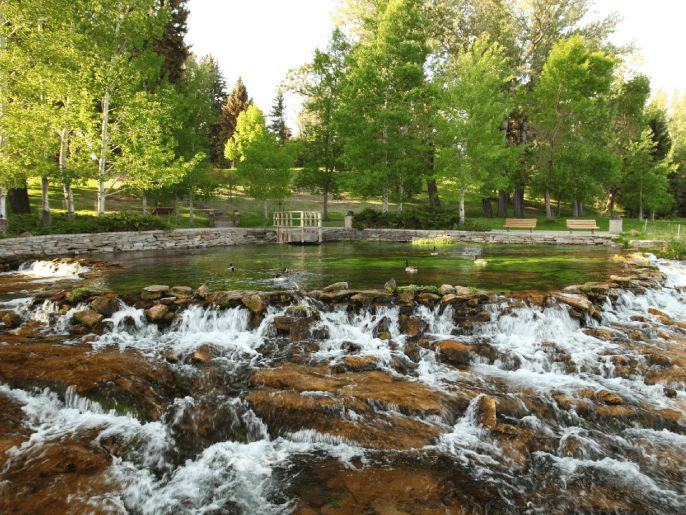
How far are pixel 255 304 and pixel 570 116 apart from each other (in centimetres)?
3013

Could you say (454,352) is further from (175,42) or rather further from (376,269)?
(175,42)

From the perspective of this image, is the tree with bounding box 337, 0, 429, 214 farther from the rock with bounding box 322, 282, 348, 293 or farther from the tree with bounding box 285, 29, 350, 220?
the rock with bounding box 322, 282, 348, 293

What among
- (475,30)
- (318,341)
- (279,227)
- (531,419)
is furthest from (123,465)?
(475,30)

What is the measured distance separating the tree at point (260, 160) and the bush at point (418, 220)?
7.03 meters

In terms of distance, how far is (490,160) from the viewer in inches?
1009

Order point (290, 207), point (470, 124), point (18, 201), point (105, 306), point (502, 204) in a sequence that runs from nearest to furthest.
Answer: point (105, 306)
point (18, 201)
point (470, 124)
point (502, 204)
point (290, 207)

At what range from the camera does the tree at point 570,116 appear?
2758 cm

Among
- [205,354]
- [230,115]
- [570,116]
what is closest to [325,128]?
[570,116]

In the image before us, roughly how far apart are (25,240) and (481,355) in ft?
59.8

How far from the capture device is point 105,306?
812 cm

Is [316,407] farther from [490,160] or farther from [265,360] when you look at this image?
[490,160]

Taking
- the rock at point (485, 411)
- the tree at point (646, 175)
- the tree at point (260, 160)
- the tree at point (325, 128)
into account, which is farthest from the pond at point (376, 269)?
the tree at point (646, 175)

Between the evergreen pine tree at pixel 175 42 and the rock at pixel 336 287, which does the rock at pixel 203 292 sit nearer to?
the rock at pixel 336 287

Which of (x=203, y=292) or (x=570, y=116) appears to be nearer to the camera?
→ (x=203, y=292)
